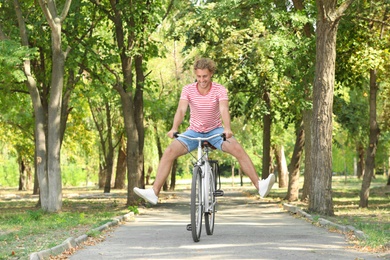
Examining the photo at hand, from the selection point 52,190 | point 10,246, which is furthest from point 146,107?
point 10,246

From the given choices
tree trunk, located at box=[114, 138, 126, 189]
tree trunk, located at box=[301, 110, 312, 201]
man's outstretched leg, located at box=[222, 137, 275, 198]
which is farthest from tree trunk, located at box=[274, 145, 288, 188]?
man's outstretched leg, located at box=[222, 137, 275, 198]

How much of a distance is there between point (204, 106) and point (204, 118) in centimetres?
20

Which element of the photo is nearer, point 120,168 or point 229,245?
point 229,245

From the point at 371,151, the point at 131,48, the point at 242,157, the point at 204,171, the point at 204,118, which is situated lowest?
the point at 204,171

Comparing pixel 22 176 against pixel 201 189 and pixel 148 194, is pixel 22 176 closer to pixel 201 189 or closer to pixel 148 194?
pixel 148 194

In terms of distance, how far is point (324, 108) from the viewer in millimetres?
18938

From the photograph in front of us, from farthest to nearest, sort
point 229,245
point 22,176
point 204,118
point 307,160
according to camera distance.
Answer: point 22,176 < point 307,160 < point 229,245 < point 204,118

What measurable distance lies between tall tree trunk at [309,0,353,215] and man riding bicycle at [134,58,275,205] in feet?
27.3

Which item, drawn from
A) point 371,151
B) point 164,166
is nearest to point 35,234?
point 164,166

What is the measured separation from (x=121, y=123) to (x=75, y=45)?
2077cm

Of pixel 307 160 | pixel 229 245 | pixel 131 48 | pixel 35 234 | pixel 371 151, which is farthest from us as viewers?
pixel 307 160

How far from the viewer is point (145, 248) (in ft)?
35.8

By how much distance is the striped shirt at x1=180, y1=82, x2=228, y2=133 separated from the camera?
10555mm

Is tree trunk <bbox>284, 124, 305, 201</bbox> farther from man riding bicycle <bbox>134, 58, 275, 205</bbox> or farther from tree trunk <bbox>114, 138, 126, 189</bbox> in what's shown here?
tree trunk <bbox>114, 138, 126, 189</bbox>
